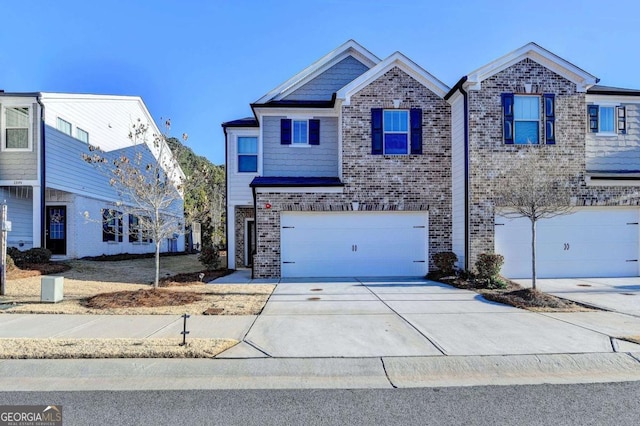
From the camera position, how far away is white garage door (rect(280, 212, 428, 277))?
45.6 ft

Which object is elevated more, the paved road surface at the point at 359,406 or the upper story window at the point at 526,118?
the upper story window at the point at 526,118

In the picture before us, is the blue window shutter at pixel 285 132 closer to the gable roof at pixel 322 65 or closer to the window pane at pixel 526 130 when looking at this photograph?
the gable roof at pixel 322 65

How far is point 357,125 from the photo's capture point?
14.0 metres

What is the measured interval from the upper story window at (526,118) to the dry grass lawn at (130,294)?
914cm

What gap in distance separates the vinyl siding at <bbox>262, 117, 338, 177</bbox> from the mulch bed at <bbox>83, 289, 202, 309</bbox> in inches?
255

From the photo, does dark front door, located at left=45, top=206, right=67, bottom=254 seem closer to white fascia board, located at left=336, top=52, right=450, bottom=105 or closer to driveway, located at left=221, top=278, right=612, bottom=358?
driveway, located at left=221, top=278, right=612, bottom=358

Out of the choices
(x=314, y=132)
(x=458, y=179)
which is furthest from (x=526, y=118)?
(x=314, y=132)

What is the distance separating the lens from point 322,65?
53.2ft

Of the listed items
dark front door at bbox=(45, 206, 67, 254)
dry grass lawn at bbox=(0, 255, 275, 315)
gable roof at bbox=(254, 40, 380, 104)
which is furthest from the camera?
dark front door at bbox=(45, 206, 67, 254)

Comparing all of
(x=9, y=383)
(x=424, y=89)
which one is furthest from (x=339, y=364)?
(x=424, y=89)

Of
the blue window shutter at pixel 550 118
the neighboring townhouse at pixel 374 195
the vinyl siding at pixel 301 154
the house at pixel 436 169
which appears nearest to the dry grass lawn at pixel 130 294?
the neighboring townhouse at pixel 374 195

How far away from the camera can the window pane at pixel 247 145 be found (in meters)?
17.0

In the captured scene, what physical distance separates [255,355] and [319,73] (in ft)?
43.0

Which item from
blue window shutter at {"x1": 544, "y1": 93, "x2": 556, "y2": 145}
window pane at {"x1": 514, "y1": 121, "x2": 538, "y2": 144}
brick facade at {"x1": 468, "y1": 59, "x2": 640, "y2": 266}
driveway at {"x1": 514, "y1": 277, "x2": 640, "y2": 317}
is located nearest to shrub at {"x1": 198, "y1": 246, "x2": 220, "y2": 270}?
brick facade at {"x1": 468, "y1": 59, "x2": 640, "y2": 266}
